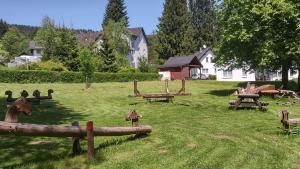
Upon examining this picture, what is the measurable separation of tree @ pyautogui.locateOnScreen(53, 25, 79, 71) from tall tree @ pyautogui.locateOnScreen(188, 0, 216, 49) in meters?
44.4

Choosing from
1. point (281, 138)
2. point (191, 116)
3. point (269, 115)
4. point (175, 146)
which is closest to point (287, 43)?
point (269, 115)

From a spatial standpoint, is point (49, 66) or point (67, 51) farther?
point (67, 51)

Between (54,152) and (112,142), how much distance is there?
1722mm

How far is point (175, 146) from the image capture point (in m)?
10.1

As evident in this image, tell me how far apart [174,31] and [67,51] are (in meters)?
34.8

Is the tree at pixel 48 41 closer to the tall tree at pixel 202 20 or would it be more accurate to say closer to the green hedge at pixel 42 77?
the green hedge at pixel 42 77

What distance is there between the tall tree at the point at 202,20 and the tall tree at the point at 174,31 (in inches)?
435

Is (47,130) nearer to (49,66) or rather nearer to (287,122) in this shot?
(287,122)

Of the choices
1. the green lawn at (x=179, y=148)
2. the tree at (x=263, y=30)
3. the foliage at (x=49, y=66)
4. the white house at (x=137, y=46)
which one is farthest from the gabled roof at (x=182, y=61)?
the green lawn at (x=179, y=148)

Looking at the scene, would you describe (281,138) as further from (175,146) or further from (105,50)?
(105,50)

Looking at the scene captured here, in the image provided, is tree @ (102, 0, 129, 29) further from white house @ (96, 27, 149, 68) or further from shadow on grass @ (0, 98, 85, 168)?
shadow on grass @ (0, 98, 85, 168)

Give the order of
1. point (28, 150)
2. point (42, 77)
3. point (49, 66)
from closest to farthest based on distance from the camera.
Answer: point (28, 150), point (42, 77), point (49, 66)

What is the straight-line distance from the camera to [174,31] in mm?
88375

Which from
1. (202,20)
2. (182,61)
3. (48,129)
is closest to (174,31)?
(182,61)
